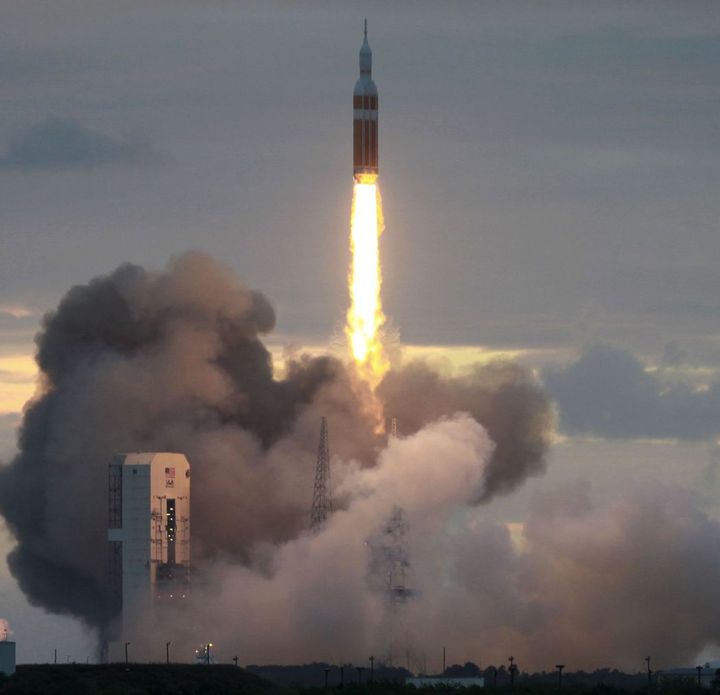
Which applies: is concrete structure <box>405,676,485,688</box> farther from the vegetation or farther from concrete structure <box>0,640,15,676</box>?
concrete structure <box>0,640,15,676</box>

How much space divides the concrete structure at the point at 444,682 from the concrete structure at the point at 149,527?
41.1 ft

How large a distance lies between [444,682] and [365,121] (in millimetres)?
23097

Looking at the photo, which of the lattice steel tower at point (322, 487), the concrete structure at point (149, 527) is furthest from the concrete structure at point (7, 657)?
the lattice steel tower at point (322, 487)

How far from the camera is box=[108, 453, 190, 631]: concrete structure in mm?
143750

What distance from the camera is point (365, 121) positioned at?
142m

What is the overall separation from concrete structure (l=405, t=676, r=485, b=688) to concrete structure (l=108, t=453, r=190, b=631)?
12518mm

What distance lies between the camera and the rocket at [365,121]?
14138cm

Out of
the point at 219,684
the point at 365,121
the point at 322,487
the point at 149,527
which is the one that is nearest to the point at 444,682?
the point at 219,684

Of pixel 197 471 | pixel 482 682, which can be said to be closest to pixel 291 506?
pixel 197 471

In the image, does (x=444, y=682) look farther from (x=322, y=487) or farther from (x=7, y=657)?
(x=7, y=657)

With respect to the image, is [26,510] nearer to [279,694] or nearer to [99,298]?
[99,298]

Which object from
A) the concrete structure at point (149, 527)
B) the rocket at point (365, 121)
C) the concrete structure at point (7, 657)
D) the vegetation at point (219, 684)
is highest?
the rocket at point (365, 121)

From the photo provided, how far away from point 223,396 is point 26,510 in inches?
401

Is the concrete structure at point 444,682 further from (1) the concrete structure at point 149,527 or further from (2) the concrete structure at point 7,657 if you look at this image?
(2) the concrete structure at point 7,657
